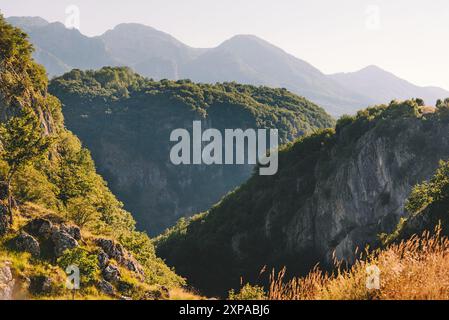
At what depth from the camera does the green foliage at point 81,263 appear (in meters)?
20.3

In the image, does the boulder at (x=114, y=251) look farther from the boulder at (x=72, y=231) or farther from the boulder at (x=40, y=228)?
the boulder at (x=40, y=228)

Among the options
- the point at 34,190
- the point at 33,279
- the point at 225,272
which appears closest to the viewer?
the point at 33,279

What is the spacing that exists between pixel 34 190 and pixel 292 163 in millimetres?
82529

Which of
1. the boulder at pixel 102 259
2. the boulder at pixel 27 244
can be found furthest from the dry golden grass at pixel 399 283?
the boulder at pixel 27 244

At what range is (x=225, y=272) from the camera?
97.2m

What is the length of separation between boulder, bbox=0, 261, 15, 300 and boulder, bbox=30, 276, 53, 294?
0.86 meters

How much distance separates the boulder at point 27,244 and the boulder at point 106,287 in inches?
164

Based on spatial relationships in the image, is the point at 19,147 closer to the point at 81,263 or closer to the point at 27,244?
the point at 27,244

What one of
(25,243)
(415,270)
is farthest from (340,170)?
(415,270)

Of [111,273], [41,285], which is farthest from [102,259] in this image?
[41,285]

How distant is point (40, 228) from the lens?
2453 cm

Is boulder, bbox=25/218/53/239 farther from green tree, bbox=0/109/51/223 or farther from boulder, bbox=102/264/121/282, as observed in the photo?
green tree, bbox=0/109/51/223

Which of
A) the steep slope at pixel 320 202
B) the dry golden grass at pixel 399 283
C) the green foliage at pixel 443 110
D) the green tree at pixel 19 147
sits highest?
the green foliage at pixel 443 110
